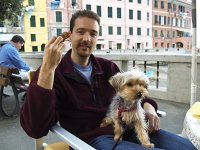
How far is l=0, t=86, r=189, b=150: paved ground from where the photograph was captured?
457 cm

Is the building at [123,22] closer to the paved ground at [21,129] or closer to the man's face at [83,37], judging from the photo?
the paved ground at [21,129]

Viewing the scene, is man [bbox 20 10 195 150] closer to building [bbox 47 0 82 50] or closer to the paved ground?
the paved ground

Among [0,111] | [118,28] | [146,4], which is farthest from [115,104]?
[146,4]

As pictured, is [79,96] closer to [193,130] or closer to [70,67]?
[70,67]

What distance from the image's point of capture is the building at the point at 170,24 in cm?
6969

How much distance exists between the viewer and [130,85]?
8.63ft

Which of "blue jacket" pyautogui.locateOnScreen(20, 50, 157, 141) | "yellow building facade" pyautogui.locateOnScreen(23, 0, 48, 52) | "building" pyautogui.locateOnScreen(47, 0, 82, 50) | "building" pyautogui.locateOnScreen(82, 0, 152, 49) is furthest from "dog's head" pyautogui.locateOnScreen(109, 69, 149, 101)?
"building" pyautogui.locateOnScreen(82, 0, 152, 49)

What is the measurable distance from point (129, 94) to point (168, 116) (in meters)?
3.72

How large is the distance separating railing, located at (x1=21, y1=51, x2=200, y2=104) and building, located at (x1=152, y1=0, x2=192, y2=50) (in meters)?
62.1

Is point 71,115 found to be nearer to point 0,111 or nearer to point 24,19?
point 0,111

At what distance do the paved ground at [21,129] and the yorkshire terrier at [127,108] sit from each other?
2.32m

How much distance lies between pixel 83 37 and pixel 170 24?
7453 cm

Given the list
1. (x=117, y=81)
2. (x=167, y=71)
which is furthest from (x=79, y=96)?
(x=167, y=71)

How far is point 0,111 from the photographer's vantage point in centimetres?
616
